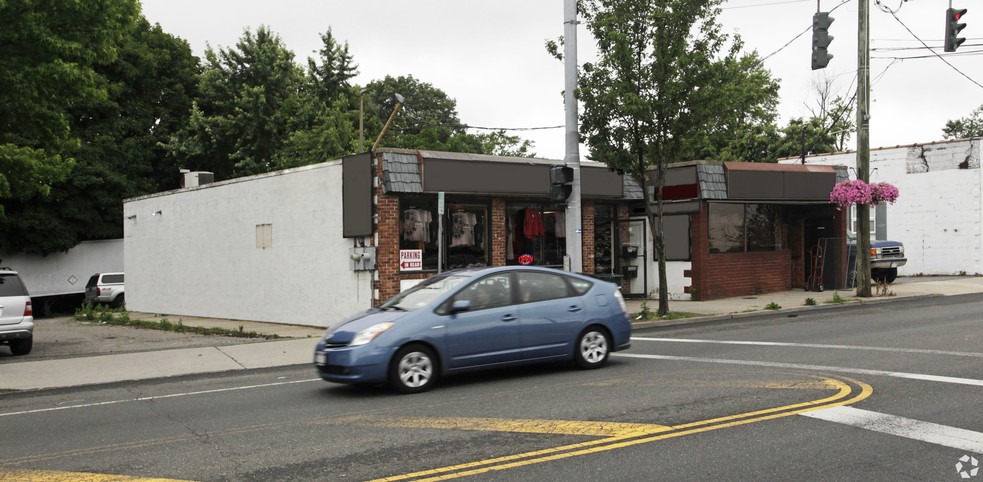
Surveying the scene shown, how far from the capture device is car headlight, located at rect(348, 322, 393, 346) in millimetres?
8586

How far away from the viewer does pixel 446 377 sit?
32.3 feet

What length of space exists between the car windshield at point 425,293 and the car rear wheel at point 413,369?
57 centimetres

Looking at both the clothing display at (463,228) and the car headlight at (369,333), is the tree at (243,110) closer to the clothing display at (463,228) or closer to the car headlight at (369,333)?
the clothing display at (463,228)

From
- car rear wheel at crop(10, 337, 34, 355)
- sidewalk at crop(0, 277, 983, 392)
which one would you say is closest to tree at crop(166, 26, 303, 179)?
sidewalk at crop(0, 277, 983, 392)

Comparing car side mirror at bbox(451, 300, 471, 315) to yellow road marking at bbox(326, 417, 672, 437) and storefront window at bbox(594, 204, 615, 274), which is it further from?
storefront window at bbox(594, 204, 615, 274)

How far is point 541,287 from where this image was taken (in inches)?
388

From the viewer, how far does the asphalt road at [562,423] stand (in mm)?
5652

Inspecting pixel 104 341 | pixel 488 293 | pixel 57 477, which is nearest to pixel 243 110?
pixel 104 341

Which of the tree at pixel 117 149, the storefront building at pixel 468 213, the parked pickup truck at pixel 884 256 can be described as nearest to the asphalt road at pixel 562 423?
the storefront building at pixel 468 213

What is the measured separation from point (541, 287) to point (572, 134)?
688 centimetres

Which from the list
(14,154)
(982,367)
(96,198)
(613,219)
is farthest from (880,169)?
(96,198)


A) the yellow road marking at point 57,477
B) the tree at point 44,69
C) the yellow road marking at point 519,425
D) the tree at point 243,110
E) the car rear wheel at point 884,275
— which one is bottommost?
the yellow road marking at point 57,477

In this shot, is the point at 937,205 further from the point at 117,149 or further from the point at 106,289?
the point at 117,149

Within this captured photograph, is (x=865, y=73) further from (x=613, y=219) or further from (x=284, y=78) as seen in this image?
(x=284, y=78)
